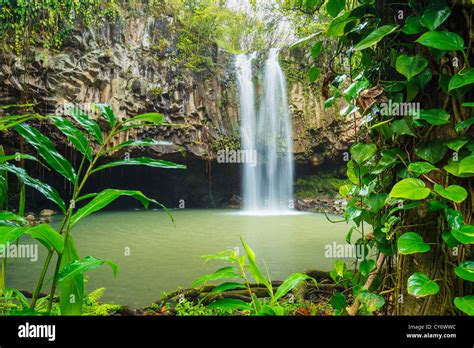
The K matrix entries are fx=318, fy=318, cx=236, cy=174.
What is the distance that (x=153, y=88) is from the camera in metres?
8.77

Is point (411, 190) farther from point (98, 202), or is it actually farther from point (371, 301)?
point (98, 202)

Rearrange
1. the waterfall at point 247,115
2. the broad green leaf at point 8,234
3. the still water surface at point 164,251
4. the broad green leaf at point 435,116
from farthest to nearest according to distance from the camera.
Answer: the waterfall at point 247,115 → the still water surface at point 164,251 → the broad green leaf at point 435,116 → the broad green leaf at point 8,234

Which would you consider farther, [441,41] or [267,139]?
[267,139]

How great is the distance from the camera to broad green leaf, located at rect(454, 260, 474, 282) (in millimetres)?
569

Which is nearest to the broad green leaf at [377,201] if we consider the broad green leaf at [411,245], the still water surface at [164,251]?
the broad green leaf at [411,245]

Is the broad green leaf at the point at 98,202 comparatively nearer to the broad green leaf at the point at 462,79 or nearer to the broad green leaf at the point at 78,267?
the broad green leaf at the point at 78,267

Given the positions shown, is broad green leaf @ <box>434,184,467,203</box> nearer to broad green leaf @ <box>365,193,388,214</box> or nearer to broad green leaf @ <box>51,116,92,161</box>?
broad green leaf @ <box>365,193,388,214</box>

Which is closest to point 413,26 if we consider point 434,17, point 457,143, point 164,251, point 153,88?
point 434,17

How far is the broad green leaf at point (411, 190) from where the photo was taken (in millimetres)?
580

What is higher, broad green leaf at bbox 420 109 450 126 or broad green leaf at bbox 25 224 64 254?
broad green leaf at bbox 420 109 450 126

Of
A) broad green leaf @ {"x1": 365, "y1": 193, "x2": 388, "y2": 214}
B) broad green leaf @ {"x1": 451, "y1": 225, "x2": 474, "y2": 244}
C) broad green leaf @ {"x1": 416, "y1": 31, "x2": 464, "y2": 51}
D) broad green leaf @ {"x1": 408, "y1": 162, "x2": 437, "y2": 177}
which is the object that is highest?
broad green leaf @ {"x1": 416, "y1": 31, "x2": 464, "y2": 51}

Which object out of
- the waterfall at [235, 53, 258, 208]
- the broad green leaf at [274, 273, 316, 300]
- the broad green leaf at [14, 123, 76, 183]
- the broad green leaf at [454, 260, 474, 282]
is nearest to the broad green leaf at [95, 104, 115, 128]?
the broad green leaf at [14, 123, 76, 183]

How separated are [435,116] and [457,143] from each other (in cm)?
7

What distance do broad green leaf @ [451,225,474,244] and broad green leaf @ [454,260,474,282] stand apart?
6 centimetres
